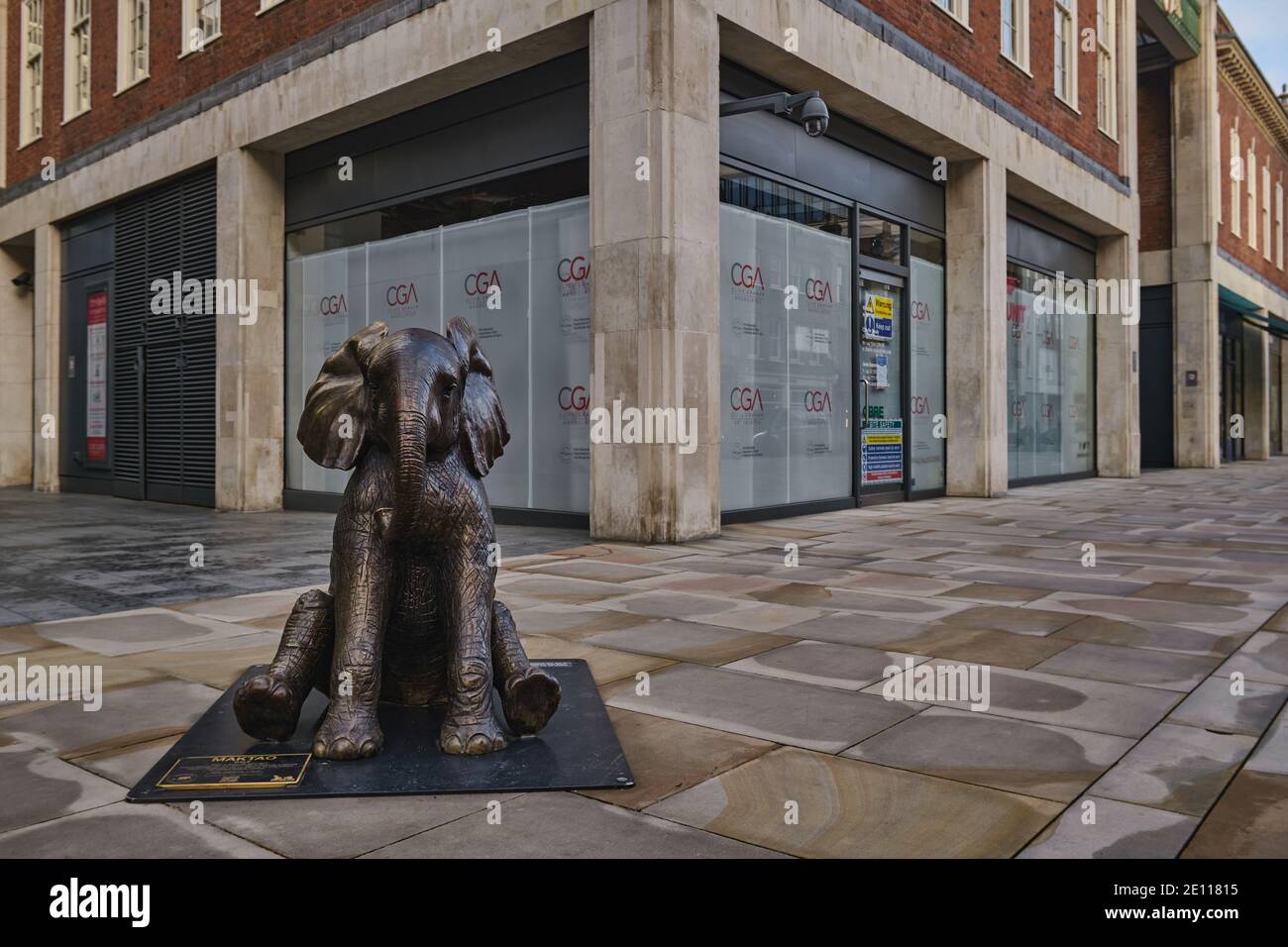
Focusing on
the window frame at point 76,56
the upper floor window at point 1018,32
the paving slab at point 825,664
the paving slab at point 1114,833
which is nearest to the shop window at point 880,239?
the upper floor window at point 1018,32

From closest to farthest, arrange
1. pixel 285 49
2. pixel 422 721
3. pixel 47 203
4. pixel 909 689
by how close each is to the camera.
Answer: pixel 422 721 → pixel 909 689 → pixel 285 49 → pixel 47 203

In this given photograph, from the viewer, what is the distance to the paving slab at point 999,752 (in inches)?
123

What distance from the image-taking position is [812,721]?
3.81 m

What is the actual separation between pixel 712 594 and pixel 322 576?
3055mm

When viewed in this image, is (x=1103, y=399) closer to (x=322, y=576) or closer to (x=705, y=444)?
(x=705, y=444)

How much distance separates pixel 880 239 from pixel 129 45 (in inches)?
531

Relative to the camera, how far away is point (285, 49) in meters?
14.0

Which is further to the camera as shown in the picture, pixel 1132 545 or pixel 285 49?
pixel 285 49

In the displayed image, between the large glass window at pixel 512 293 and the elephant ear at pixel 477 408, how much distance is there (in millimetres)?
7248

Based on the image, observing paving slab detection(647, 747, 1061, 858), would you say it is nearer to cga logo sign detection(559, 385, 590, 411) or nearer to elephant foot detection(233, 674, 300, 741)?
elephant foot detection(233, 674, 300, 741)

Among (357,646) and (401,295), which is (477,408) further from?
(401,295)
